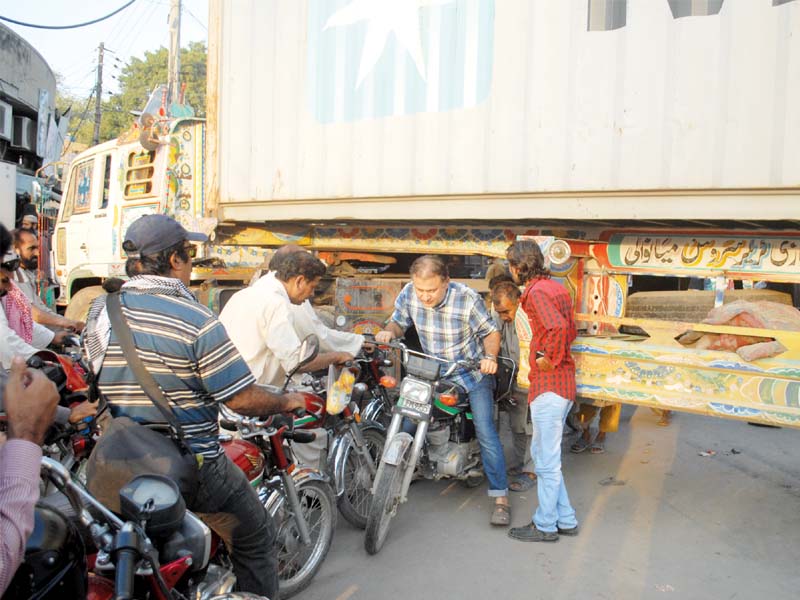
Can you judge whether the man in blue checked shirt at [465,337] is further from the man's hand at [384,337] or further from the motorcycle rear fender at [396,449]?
the motorcycle rear fender at [396,449]

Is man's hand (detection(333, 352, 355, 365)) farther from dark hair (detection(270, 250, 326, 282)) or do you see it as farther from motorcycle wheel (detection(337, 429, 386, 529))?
motorcycle wheel (detection(337, 429, 386, 529))

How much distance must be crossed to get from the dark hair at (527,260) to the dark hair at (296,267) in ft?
3.47

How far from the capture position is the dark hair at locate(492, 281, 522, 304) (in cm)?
463

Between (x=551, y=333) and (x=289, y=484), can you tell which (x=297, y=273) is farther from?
Answer: (x=551, y=333)

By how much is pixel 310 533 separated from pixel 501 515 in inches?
47.9

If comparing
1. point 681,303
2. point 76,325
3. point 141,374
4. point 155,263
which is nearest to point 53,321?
point 76,325

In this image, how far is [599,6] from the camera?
3609 mm

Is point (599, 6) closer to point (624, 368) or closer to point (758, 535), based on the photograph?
point (624, 368)

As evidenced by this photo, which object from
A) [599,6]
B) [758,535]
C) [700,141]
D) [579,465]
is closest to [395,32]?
[599,6]

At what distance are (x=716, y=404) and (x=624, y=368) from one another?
0.48 meters

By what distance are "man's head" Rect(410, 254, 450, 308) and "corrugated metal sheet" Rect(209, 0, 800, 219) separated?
1.82 feet

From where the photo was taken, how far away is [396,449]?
3.43 meters

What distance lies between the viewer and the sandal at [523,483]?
4457 mm

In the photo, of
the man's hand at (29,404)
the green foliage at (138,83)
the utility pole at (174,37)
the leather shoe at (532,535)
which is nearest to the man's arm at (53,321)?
the leather shoe at (532,535)
